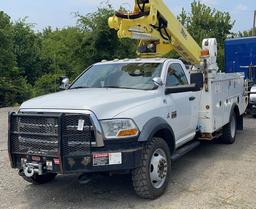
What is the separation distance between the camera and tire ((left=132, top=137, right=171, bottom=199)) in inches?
211

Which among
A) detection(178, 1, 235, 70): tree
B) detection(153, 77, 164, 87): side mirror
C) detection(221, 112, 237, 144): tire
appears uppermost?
detection(178, 1, 235, 70): tree

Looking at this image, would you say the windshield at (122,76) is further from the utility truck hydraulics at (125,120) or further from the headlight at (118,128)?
the headlight at (118,128)

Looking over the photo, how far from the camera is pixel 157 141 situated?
5684mm

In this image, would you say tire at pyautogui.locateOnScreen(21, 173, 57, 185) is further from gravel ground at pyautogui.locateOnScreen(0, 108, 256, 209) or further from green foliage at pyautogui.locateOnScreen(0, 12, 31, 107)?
green foliage at pyautogui.locateOnScreen(0, 12, 31, 107)

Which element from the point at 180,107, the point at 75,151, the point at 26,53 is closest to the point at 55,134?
the point at 75,151

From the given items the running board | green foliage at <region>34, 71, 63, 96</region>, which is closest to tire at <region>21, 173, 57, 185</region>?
the running board

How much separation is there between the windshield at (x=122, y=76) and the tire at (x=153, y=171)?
994 millimetres

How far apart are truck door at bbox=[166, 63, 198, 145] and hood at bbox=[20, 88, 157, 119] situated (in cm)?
54

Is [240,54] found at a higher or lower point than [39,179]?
higher

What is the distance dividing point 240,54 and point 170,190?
34.2 ft

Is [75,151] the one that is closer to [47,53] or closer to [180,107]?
[180,107]

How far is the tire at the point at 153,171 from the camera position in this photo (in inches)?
211

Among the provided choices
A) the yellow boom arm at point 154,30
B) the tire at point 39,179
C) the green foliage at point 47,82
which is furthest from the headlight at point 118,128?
the green foliage at point 47,82

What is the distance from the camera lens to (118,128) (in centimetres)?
519
